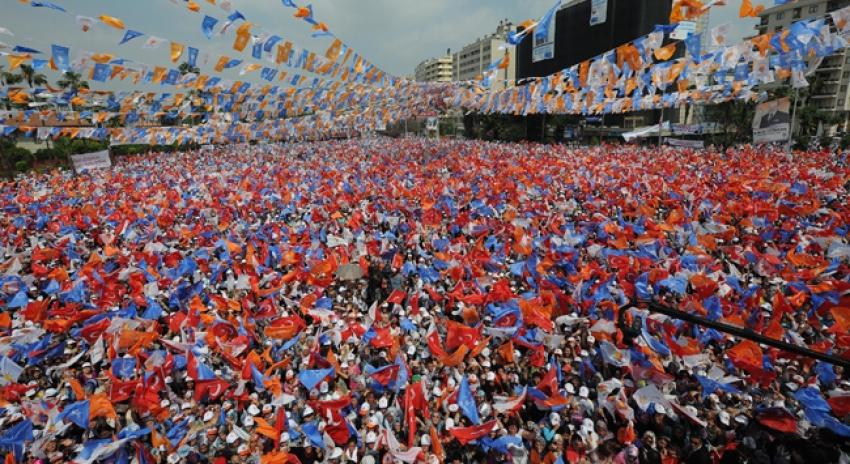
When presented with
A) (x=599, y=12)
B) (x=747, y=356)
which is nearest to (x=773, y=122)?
(x=747, y=356)

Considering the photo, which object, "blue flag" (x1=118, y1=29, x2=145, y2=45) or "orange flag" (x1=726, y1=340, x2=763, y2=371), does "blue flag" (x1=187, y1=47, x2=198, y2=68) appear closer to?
"blue flag" (x1=118, y1=29, x2=145, y2=45)

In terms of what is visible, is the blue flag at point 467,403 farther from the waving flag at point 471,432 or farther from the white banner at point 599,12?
the white banner at point 599,12

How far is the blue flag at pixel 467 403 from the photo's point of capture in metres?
4.92

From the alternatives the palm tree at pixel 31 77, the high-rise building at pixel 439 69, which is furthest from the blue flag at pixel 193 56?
the high-rise building at pixel 439 69

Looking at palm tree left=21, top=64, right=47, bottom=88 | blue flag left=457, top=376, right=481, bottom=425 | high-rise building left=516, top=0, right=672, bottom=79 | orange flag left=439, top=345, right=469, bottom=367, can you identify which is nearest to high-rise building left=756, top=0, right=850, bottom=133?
high-rise building left=516, top=0, right=672, bottom=79

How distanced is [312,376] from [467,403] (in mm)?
2096

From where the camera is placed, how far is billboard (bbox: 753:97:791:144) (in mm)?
20875

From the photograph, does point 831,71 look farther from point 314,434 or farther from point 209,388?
point 209,388

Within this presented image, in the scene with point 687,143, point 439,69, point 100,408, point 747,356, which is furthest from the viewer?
point 439,69

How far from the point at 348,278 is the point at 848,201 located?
1428 centimetres

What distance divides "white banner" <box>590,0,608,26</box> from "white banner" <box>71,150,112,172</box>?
4940cm

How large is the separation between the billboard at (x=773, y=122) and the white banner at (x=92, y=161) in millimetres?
36978

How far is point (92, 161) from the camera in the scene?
2350 centimetres

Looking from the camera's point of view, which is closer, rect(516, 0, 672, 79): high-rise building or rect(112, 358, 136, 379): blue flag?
rect(112, 358, 136, 379): blue flag
